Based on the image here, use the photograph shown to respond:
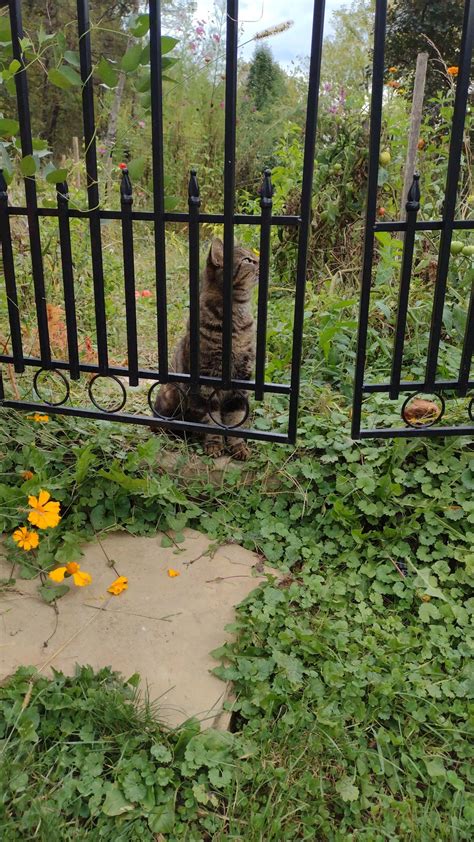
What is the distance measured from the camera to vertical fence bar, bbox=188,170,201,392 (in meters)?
2.13

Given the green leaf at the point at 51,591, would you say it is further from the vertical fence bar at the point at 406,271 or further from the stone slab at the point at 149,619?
the vertical fence bar at the point at 406,271

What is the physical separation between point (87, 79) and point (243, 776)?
→ 2285mm

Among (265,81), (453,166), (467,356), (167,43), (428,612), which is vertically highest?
(265,81)

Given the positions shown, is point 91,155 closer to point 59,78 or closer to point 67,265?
point 59,78

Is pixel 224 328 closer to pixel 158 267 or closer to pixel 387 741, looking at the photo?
pixel 158 267

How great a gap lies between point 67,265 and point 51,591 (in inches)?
48.6

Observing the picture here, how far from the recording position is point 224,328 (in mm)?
2336

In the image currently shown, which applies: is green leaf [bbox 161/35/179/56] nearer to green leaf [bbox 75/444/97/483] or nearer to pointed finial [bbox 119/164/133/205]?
pointed finial [bbox 119/164/133/205]

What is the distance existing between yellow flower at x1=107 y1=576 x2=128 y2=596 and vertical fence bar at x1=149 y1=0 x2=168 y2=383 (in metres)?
0.79

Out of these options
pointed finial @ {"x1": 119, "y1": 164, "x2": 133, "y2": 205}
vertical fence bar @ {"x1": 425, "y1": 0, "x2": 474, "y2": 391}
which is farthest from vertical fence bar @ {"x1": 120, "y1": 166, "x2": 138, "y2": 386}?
vertical fence bar @ {"x1": 425, "y1": 0, "x2": 474, "y2": 391}

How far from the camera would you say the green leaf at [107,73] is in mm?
2109

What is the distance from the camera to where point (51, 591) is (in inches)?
83.4

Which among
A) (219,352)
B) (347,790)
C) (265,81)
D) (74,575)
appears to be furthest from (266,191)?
(265,81)

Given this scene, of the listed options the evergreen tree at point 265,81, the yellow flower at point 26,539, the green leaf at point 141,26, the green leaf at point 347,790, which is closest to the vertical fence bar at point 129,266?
the green leaf at point 141,26
